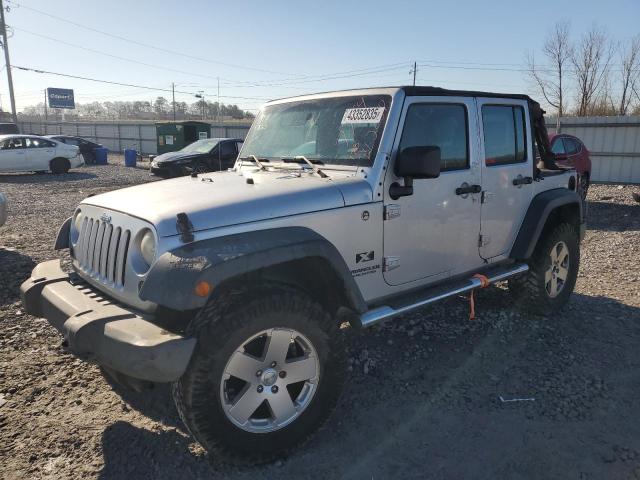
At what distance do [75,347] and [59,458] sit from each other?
0.86 m

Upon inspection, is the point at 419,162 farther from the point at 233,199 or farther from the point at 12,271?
the point at 12,271

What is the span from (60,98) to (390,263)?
233ft

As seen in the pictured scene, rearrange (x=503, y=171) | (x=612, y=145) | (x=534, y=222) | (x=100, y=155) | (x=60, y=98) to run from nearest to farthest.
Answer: (x=503, y=171)
(x=534, y=222)
(x=612, y=145)
(x=100, y=155)
(x=60, y=98)

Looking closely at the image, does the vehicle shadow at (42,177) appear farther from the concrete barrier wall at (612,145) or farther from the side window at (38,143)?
the concrete barrier wall at (612,145)

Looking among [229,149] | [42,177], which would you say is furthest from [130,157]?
[229,149]

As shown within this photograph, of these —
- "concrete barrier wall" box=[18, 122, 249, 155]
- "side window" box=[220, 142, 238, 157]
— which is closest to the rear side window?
"side window" box=[220, 142, 238, 157]

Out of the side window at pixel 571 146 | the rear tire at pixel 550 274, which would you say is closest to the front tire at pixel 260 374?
the rear tire at pixel 550 274

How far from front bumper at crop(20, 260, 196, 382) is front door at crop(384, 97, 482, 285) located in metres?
1.61

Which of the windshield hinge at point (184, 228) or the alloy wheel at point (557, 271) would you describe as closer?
the windshield hinge at point (184, 228)

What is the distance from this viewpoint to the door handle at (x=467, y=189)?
3842mm

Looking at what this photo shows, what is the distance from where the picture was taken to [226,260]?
2.46m

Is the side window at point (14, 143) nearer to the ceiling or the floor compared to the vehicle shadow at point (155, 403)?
nearer to the ceiling

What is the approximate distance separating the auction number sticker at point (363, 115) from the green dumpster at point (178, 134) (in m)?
21.9

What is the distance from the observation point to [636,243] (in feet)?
26.8
